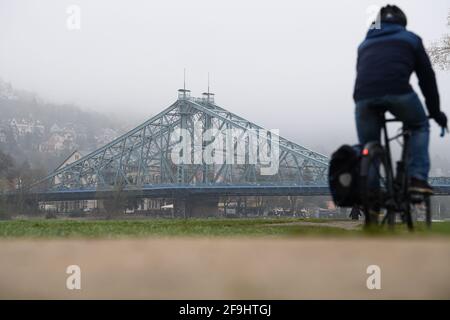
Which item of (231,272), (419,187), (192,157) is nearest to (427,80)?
(419,187)

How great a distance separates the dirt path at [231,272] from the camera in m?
0.82

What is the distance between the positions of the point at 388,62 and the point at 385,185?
0.50 metres

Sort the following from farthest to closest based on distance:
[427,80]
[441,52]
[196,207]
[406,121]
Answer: [196,207] < [441,52] < [427,80] < [406,121]

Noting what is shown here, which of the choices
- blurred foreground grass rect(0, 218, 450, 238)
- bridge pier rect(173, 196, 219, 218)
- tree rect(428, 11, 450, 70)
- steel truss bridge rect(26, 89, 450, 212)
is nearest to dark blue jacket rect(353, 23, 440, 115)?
blurred foreground grass rect(0, 218, 450, 238)

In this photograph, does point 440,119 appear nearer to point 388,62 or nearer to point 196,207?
point 388,62

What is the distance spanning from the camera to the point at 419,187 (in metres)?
2.16

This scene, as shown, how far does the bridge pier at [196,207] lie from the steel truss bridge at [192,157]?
4.30 m

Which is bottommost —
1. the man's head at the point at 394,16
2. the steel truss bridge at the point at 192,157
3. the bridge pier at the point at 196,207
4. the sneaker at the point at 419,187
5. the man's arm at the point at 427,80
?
the bridge pier at the point at 196,207

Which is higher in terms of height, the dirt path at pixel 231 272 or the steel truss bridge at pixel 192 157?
the steel truss bridge at pixel 192 157

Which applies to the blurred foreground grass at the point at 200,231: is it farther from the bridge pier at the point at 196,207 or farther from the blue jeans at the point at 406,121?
the bridge pier at the point at 196,207

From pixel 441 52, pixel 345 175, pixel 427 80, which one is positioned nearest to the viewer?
pixel 345 175

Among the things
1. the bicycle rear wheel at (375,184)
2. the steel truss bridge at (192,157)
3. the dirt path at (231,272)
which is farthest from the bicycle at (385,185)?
the steel truss bridge at (192,157)
